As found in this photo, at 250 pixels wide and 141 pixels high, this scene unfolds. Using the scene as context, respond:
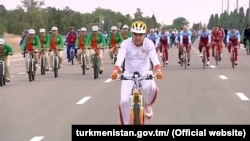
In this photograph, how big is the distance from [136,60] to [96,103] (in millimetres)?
5133

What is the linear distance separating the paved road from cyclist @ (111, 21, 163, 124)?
1.13 m

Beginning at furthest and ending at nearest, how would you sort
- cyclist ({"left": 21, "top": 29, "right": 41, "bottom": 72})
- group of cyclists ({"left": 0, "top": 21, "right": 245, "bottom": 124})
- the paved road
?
cyclist ({"left": 21, "top": 29, "right": 41, "bottom": 72}) < the paved road < group of cyclists ({"left": 0, "top": 21, "right": 245, "bottom": 124})

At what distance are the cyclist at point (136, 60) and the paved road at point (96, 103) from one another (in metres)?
1.13

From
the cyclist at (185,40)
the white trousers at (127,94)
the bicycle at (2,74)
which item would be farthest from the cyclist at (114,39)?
the white trousers at (127,94)

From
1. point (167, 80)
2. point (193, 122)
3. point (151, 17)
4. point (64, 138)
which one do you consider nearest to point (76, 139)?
point (64, 138)

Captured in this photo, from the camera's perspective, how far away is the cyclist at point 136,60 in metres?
10.0

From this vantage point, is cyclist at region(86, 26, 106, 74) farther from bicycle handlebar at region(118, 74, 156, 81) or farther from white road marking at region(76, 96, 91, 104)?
bicycle handlebar at region(118, 74, 156, 81)

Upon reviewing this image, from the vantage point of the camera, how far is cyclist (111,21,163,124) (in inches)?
394

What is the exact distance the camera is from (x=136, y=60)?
33.9 feet

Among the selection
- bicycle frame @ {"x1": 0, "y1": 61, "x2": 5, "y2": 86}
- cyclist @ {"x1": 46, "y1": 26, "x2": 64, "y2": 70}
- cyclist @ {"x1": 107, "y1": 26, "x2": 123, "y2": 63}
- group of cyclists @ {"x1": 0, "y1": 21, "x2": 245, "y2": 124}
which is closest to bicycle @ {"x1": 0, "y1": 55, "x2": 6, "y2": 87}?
bicycle frame @ {"x1": 0, "y1": 61, "x2": 5, "y2": 86}

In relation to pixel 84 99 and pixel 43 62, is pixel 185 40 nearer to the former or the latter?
pixel 43 62

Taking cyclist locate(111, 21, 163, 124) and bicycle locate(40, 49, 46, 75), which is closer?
cyclist locate(111, 21, 163, 124)

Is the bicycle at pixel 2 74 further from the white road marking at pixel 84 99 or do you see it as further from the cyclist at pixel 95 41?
the white road marking at pixel 84 99

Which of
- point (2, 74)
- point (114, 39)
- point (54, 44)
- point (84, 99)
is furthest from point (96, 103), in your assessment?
point (54, 44)
